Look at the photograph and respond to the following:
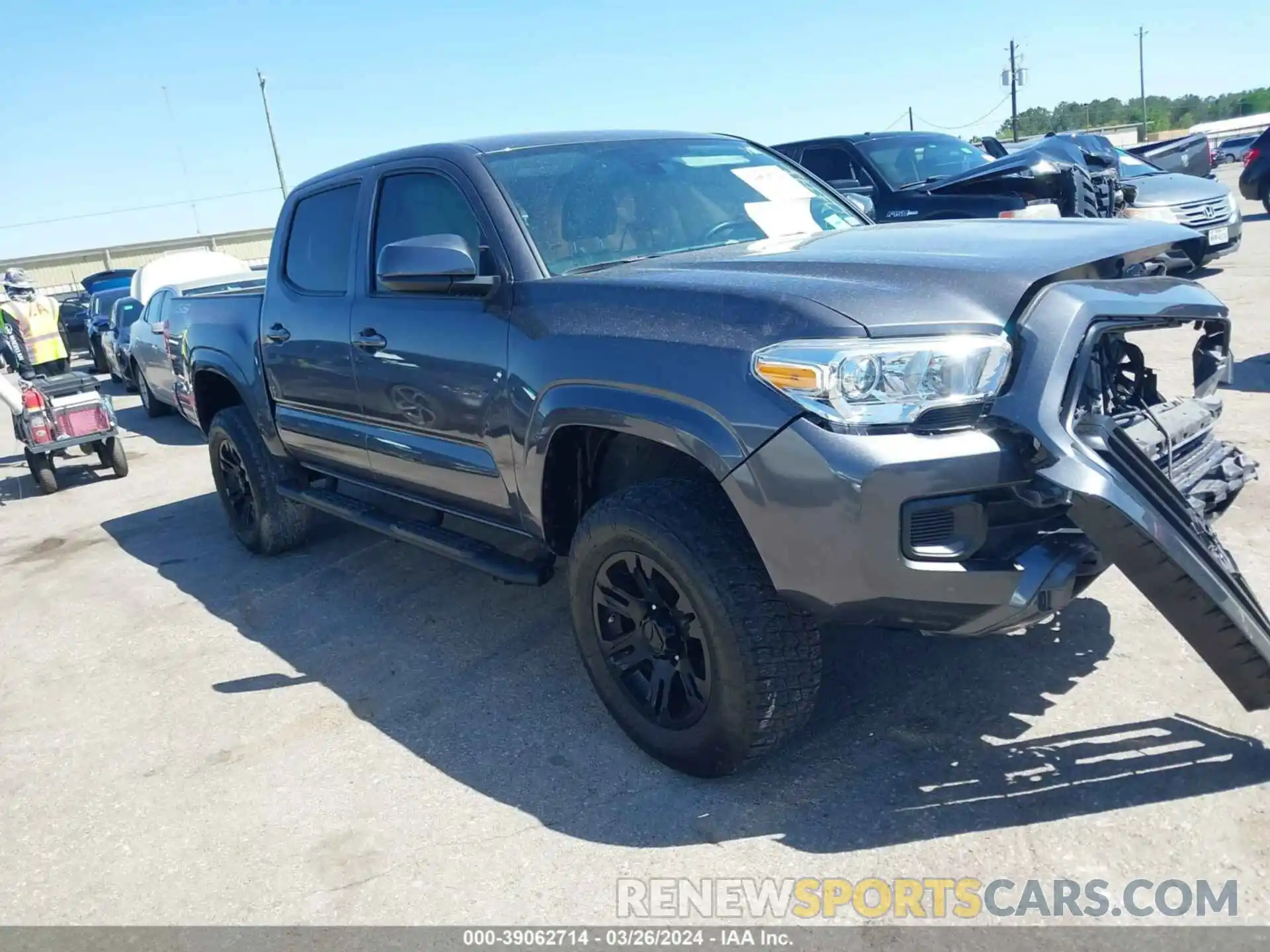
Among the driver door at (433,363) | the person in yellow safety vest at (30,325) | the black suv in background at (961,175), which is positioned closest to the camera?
the driver door at (433,363)

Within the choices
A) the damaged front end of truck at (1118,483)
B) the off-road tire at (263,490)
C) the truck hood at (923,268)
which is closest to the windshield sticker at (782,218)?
the truck hood at (923,268)

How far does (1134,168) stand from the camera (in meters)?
12.0

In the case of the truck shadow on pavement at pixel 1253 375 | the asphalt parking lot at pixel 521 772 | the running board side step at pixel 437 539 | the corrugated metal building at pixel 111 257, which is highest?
the corrugated metal building at pixel 111 257

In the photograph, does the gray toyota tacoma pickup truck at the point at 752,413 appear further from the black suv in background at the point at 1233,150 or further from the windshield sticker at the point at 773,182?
the black suv in background at the point at 1233,150

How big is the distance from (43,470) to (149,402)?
410 centimetres

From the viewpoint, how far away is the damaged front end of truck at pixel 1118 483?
245 cm

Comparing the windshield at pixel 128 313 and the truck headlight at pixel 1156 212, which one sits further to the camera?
the windshield at pixel 128 313

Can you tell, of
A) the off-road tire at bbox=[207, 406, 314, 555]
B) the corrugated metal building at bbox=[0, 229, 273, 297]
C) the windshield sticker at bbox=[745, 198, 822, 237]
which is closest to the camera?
the windshield sticker at bbox=[745, 198, 822, 237]

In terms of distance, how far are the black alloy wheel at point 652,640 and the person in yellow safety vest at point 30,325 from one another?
12.0m

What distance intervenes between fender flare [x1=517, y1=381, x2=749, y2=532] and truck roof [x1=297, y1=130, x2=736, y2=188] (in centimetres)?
119

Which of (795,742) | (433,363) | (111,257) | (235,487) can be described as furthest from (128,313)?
(111,257)

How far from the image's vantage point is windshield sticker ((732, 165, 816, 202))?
421 cm

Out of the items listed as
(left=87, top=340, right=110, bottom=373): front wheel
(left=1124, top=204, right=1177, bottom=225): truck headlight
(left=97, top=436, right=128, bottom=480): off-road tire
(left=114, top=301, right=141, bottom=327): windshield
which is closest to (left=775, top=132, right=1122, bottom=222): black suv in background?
(left=1124, top=204, right=1177, bottom=225): truck headlight

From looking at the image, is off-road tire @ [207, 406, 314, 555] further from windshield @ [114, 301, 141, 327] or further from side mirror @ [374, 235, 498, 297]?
windshield @ [114, 301, 141, 327]
